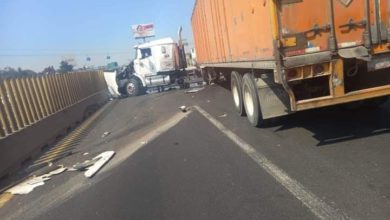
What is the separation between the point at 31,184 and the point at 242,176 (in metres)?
3.92

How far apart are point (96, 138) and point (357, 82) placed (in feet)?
23.7

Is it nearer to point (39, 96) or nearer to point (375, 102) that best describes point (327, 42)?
point (375, 102)

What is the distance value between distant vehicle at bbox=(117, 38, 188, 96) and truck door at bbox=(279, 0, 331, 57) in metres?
19.6

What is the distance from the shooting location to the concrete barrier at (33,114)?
377 inches

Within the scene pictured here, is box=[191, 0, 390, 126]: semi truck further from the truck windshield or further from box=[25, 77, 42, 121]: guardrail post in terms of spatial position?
the truck windshield

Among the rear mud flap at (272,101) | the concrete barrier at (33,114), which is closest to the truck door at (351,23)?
the rear mud flap at (272,101)

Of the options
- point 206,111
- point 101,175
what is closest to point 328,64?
point 101,175

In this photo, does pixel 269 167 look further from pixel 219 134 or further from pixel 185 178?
pixel 219 134

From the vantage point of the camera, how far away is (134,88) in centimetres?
2755

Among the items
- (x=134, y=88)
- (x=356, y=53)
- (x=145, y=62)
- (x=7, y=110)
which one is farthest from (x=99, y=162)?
(x=134, y=88)

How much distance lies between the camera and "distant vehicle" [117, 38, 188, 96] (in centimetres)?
2628

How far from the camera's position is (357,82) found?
741 cm

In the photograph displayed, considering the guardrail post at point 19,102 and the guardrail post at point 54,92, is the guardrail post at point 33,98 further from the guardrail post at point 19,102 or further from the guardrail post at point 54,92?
the guardrail post at point 54,92

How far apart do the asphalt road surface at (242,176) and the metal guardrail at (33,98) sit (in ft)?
5.99
